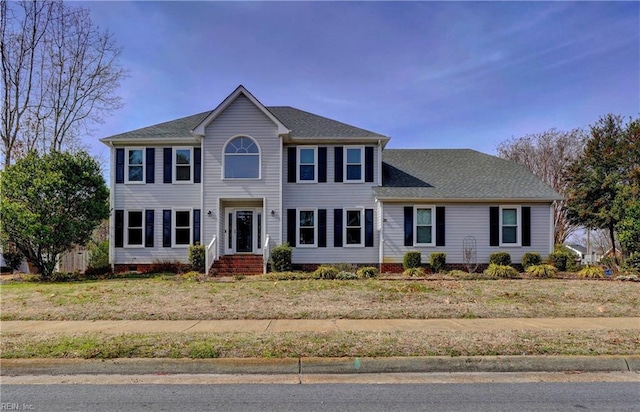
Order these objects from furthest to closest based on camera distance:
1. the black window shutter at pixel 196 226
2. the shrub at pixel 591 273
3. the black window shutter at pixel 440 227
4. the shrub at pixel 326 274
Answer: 1. the black window shutter at pixel 196 226
2. the black window shutter at pixel 440 227
3. the shrub at pixel 591 273
4. the shrub at pixel 326 274

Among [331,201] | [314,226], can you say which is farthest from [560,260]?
[314,226]

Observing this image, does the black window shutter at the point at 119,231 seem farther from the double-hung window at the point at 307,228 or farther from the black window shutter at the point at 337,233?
the black window shutter at the point at 337,233

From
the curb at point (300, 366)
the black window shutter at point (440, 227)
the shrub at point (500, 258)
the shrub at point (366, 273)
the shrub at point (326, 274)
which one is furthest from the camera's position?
the black window shutter at point (440, 227)

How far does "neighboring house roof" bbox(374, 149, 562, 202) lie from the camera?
19047mm

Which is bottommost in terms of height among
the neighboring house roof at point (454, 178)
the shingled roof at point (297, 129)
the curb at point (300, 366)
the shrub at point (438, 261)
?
the curb at point (300, 366)

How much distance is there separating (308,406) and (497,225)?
1646cm

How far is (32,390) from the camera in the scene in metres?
5.42

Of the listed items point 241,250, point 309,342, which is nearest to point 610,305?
point 309,342

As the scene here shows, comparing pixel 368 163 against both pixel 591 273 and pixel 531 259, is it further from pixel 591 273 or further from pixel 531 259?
pixel 591 273

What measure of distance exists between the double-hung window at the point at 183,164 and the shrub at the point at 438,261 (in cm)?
1117

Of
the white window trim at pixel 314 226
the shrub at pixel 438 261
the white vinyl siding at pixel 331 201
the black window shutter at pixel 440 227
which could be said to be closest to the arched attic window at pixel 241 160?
the white vinyl siding at pixel 331 201

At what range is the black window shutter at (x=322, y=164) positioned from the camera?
19.7m

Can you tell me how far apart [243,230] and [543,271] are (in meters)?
12.6

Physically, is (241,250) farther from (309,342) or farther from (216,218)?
(309,342)
